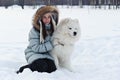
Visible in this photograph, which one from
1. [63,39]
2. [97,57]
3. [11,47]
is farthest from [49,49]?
[11,47]

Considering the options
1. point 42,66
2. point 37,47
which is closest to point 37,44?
point 37,47

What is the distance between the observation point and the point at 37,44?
4.45 metres

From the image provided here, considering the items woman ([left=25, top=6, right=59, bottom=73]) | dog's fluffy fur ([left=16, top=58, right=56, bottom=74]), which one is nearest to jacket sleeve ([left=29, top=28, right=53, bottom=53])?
woman ([left=25, top=6, right=59, bottom=73])

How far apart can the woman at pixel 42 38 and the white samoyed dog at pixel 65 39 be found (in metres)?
0.08

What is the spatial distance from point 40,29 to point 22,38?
11.4ft

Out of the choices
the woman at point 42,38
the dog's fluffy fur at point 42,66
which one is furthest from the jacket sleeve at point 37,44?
the dog's fluffy fur at point 42,66

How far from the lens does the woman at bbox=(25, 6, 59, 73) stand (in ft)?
14.5

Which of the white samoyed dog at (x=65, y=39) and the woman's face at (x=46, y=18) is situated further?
the woman's face at (x=46, y=18)

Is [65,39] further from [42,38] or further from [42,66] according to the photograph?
[42,66]

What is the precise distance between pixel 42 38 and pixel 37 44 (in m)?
0.11

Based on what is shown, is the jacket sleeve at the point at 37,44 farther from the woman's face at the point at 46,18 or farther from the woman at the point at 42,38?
the woman's face at the point at 46,18

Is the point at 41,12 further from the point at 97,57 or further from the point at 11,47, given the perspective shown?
the point at 11,47

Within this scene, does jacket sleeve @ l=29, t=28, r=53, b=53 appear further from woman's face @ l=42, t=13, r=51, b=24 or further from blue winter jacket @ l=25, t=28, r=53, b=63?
woman's face @ l=42, t=13, r=51, b=24

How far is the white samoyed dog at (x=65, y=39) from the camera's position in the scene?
14.3ft
